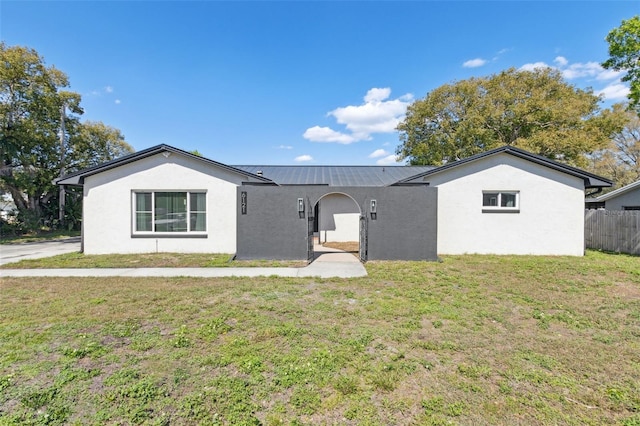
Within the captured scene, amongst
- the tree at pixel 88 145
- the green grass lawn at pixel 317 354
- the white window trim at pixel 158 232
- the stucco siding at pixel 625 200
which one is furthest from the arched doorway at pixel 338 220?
the tree at pixel 88 145

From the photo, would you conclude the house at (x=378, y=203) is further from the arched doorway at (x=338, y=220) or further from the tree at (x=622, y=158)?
the tree at (x=622, y=158)

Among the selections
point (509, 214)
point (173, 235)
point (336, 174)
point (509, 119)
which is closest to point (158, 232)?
point (173, 235)

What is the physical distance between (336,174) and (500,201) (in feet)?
24.2

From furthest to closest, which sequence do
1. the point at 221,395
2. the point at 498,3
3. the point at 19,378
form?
the point at 498,3 → the point at 19,378 → the point at 221,395

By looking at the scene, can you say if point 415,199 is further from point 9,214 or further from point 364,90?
point 9,214

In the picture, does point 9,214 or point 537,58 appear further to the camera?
point 537,58

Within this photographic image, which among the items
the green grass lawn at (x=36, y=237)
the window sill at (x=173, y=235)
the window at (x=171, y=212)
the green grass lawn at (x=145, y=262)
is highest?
the window at (x=171, y=212)

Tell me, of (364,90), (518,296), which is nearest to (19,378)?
(518,296)

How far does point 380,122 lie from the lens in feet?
106

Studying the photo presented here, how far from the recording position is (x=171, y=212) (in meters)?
10.4

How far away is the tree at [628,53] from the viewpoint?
12.6m

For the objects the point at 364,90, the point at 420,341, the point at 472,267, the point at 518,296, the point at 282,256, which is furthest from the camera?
the point at 364,90

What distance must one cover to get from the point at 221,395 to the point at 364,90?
2033 cm

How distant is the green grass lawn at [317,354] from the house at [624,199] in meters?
11.1
